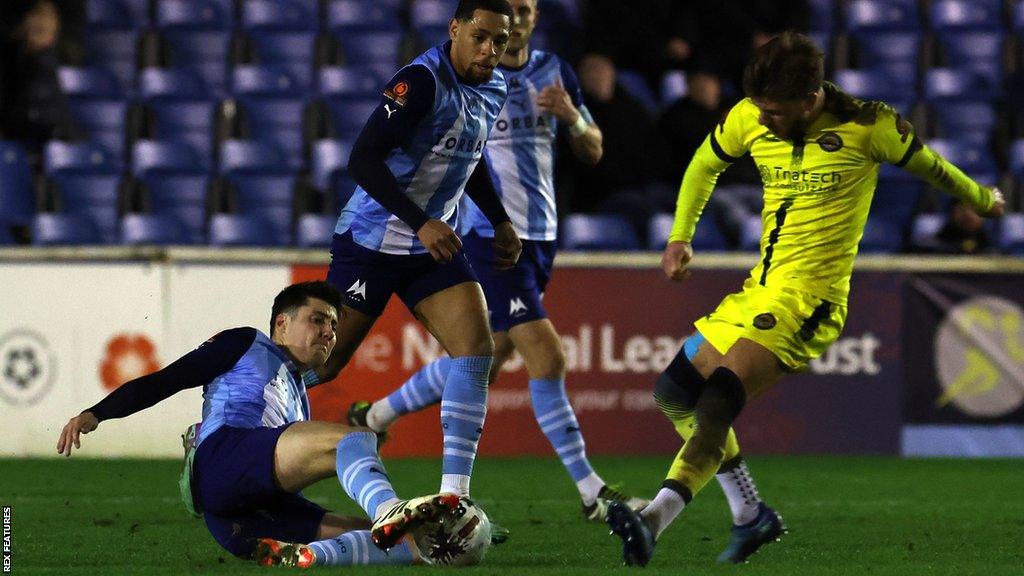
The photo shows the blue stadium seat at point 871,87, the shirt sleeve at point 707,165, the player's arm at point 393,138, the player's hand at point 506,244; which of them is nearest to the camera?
the player's arm at point 393,138

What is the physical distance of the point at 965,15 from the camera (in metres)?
14.9

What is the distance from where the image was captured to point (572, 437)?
7.68 metres

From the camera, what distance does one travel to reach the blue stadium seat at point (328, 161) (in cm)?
1271

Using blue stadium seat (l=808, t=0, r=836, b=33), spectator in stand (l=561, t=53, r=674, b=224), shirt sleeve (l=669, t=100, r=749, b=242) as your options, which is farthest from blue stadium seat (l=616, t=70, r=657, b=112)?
shirt sleeve (l=669, t=100, r=749, b=242)

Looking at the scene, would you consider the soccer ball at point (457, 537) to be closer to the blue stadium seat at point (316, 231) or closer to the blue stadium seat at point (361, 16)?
the blue stadium seat at point (316, 231)

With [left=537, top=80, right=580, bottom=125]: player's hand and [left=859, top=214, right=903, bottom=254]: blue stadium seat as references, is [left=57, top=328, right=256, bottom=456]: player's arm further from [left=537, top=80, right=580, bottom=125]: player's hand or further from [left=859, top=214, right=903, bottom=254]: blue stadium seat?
[left=859, top=214, right=903, bottom=254]: blue stadium seat

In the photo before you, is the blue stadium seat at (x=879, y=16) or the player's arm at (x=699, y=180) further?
the blue stadium seat at (x=879, y=16)

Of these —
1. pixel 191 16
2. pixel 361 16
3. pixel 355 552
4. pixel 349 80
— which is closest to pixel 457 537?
pixel 355 552

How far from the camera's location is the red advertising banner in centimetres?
1082

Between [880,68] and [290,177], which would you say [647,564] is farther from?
[880,68]

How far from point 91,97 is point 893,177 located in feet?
21.4

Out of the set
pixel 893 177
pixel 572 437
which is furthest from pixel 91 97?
pixel 572 437

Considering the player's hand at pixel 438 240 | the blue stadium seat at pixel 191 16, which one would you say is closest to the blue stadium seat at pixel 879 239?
the blue stadium seat at pixel 191 16

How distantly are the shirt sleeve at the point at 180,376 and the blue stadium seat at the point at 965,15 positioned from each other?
10.8 m
